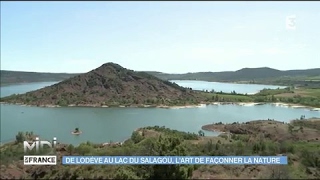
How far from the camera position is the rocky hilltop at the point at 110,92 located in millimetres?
92500

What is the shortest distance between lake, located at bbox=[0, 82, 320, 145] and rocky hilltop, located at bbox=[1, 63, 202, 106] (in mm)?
7474

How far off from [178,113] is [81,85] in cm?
3765

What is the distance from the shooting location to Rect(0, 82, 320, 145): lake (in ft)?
166

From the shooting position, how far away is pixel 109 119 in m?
66.8

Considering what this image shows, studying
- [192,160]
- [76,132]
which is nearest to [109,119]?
[76,132]

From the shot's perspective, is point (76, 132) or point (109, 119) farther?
point (109, 119)

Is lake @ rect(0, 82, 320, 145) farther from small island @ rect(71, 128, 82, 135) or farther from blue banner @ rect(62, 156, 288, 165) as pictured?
blue banner @ rect(62, 156, 288, 165)

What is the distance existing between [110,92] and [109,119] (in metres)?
32.0

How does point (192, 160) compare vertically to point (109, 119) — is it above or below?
above

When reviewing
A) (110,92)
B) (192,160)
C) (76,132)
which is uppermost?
(110,92)

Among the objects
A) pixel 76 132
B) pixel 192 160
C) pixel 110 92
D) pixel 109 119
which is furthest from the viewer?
pixel 110 92

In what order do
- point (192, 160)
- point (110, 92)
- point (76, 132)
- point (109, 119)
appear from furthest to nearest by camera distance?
1. point (110, 92)
2. point (109, 119)
3. point (76, 132)
4. point (192, 160)

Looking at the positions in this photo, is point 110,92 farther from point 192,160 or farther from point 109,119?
point 192,160

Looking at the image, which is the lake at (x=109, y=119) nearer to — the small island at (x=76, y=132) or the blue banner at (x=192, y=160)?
the small island at (x=76, y=132)
